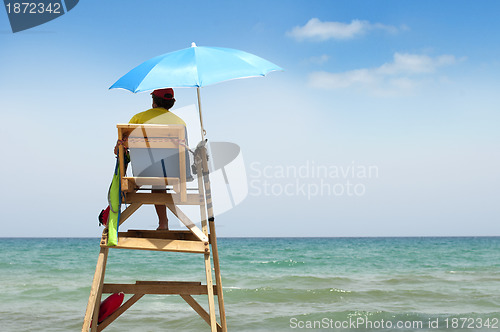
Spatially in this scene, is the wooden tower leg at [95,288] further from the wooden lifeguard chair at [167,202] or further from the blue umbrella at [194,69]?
the blue umbrella at [194,69]

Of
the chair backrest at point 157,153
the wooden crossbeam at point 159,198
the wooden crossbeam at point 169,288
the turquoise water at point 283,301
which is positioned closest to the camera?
the chair backrest at point 157,153

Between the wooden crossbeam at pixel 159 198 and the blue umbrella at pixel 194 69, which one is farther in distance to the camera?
the wooden crossbeam at pixel 159 198

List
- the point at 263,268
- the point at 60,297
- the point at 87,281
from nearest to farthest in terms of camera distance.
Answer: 1. the point at 60,297
2. the point at 87,281
3. the point at 263,268

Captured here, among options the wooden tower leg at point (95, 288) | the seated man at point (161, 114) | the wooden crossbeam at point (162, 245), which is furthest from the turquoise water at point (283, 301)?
the seated man at point (161, 114)

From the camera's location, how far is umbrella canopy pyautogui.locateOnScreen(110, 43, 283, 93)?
3803mm

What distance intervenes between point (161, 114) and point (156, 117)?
47 millimetres

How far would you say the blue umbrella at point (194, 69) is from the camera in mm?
3803

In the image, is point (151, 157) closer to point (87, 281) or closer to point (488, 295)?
point (488, 295)

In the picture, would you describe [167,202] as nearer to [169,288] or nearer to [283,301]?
[169,288]

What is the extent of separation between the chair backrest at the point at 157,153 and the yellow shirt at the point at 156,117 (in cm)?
15

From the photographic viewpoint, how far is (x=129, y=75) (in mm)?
4258

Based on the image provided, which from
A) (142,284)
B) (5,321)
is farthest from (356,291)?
(142,284)

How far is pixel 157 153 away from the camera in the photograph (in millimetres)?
3988

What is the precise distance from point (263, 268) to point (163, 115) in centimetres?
1344
